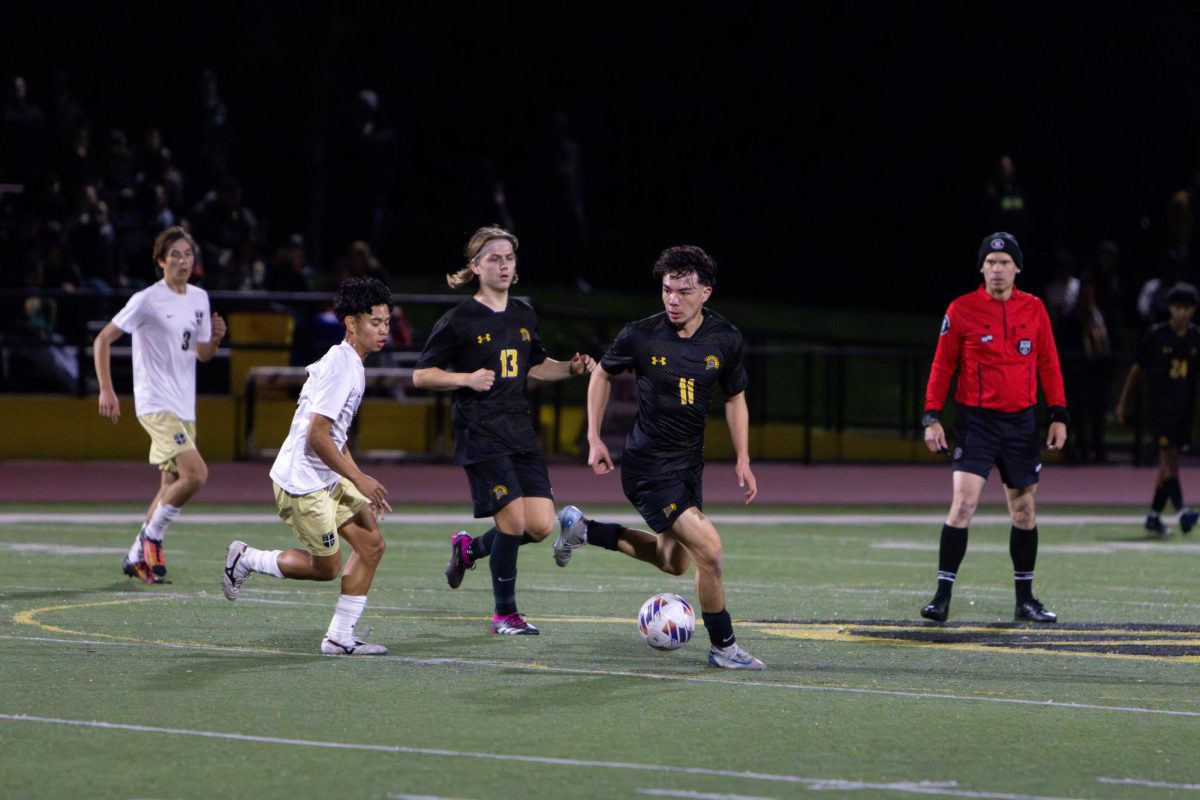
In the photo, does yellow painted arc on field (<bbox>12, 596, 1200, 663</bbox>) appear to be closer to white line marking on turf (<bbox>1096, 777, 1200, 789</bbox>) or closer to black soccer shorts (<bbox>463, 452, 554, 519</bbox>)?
black soccer shorts (<bbox>463, 452, 554, 519</bbox>)

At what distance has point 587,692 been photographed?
823cm

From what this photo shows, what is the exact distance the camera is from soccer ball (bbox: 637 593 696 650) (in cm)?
911

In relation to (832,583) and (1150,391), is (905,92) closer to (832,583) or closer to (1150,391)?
(1150,391)

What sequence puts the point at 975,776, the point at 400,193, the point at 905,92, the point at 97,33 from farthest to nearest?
the point at 400,193, the point at 905,92, the point at 97,33, the point at 975,776

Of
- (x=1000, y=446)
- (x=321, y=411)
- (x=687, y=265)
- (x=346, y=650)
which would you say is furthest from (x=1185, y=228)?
(x=321, y=411)

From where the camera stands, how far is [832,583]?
1284cm

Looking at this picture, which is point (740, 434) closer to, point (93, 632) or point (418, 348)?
point (93, 632)

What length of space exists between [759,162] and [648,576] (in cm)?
2606

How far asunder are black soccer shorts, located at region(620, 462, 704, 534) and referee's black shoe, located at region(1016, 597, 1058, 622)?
2673mm

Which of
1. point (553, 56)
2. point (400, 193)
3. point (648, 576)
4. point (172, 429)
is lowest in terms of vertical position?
point (648, 576)

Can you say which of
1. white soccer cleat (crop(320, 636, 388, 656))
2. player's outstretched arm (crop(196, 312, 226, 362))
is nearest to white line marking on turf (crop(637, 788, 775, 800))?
white soccer cleat (crop(320, 636, 388, 656))

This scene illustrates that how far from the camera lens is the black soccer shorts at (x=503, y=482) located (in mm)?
9758

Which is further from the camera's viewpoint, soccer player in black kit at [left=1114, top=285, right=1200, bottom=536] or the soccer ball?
soccer player in black kit at [left=1114, top=285, right=1200, bottom=536]

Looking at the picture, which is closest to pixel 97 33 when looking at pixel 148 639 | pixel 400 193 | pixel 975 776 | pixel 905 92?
pixel 400 193
